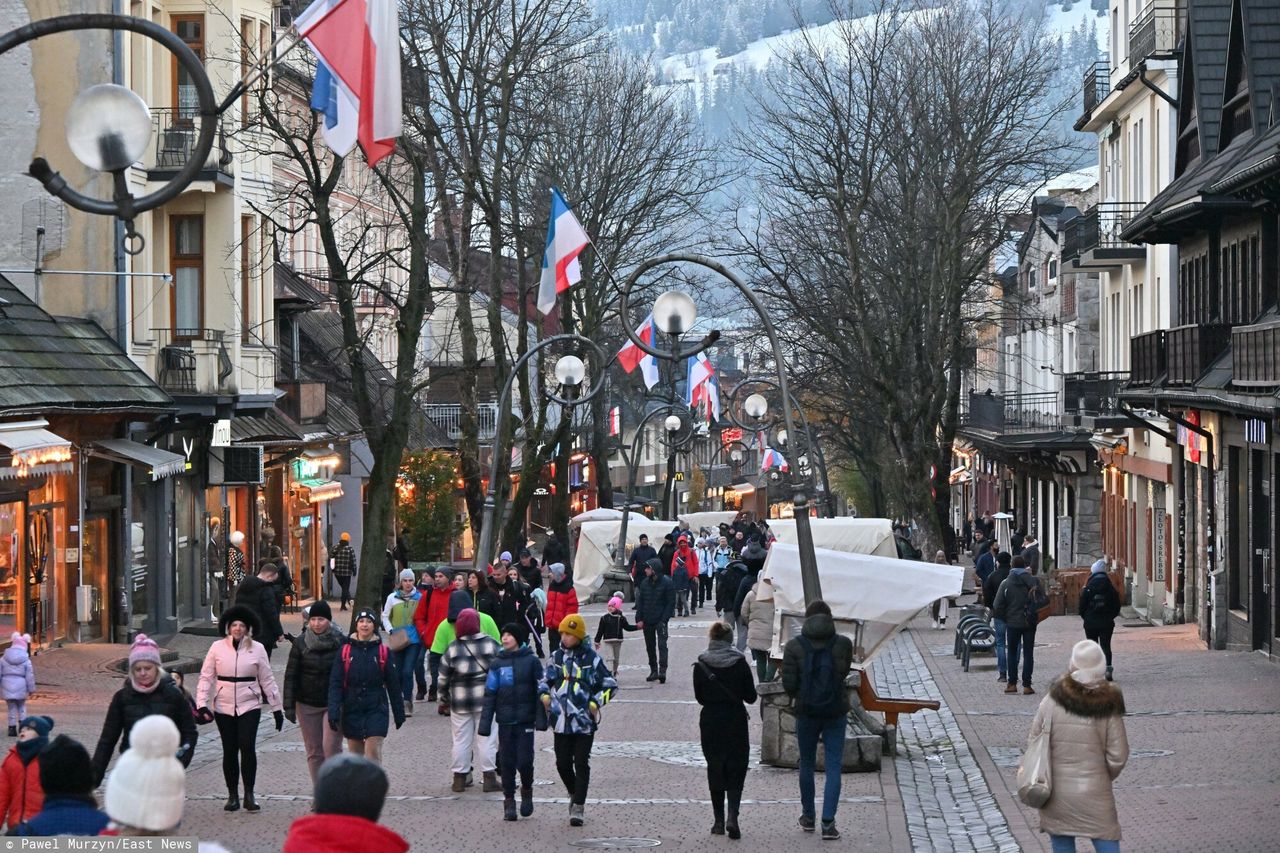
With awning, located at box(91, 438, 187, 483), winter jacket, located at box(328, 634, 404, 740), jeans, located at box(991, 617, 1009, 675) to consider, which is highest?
awning, located at box(91, 438, 187, 483)

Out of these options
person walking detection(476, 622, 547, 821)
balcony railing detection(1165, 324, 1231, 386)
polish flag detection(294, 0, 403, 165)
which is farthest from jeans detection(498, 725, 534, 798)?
balcony railing detection(1165, 324, 1231, 386)

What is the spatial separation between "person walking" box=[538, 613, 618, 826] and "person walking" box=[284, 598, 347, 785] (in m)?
1.66

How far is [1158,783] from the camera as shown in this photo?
1631cm

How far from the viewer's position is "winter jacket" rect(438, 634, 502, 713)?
1559cm

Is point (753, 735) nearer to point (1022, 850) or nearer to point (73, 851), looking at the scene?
point (1022, 850)

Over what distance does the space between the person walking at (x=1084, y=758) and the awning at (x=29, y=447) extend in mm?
16340

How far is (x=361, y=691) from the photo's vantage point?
14797mm

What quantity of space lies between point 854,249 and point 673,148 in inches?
318

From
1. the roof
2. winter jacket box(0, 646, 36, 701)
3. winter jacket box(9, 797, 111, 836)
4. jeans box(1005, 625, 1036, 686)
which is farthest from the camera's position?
the roof

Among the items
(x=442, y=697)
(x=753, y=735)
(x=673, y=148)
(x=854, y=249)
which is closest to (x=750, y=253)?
(x=854, y=249)

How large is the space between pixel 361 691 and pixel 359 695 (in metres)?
0.03

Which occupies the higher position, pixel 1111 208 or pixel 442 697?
pixel 1111 208

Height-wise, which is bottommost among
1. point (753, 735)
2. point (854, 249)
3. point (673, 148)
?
point (753, 735)

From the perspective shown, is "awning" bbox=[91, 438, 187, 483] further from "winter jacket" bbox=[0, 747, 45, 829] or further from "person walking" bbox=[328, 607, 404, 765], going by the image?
"winter jacket" bbox=[0, 747, 45, 829]
